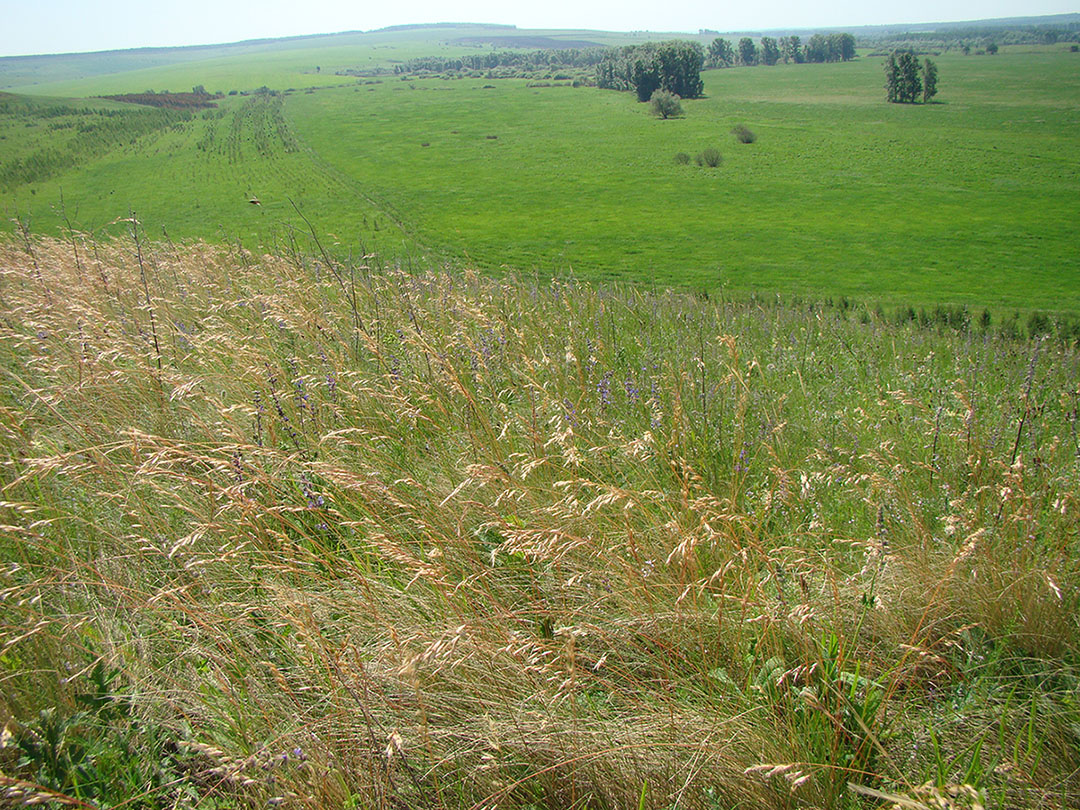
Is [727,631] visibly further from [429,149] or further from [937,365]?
[429,149]

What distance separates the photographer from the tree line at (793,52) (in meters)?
152

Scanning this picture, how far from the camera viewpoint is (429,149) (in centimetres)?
5259

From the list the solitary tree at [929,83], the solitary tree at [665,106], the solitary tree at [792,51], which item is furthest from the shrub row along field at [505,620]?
the solitary tree at [792,51]

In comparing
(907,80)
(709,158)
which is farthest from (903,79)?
(709,158)

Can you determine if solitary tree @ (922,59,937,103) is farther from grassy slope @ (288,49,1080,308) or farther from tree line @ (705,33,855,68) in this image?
tree line @ (705,33,855,68)

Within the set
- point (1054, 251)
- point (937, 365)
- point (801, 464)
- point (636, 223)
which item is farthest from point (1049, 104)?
point (801, 464)

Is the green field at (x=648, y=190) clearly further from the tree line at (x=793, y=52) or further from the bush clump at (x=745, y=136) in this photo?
the tree line at (x=793, y=52)

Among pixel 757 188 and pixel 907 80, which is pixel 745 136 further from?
pixel 907 80

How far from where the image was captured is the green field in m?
25.2

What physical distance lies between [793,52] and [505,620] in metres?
192

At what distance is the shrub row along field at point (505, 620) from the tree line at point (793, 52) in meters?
175

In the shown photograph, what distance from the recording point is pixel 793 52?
15762 centimetres

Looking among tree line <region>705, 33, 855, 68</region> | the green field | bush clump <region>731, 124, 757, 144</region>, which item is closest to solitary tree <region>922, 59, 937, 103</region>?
the green field

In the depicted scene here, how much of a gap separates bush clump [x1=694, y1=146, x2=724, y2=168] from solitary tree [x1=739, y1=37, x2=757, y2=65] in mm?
129170
